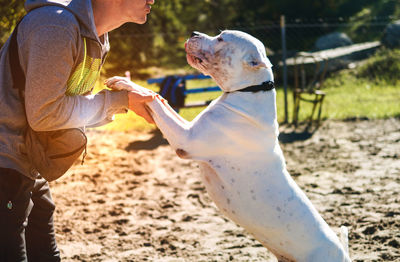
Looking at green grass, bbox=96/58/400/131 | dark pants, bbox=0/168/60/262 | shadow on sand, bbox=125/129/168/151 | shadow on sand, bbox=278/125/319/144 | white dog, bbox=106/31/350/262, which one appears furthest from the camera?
green grass, bbox=96/58/400/131

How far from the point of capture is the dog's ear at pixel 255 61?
2.89m

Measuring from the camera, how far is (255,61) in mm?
2914

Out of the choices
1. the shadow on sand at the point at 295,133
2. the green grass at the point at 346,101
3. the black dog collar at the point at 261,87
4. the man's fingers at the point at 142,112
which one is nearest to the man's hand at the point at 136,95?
the man's fingers at the point at 142,112

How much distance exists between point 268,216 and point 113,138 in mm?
6193

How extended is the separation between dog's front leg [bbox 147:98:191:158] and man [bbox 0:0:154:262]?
0.07 m

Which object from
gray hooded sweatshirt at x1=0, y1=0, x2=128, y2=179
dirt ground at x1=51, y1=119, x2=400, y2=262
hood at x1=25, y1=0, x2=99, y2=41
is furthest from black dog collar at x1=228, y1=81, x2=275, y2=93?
dirt ground at x1=51, y1=119, x2=400, y2=262

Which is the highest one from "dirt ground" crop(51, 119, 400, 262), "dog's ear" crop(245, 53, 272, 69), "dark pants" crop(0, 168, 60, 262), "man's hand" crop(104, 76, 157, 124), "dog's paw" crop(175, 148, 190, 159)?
"dog's ear" crop(245, 53, 272, 69)

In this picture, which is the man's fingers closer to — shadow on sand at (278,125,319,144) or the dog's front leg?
the dog's front leg

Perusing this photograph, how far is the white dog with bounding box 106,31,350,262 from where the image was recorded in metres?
2.80

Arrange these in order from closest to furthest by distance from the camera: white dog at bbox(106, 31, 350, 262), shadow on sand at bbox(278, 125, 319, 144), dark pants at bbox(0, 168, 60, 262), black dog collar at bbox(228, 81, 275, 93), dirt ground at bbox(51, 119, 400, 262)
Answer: dark pants at bbox(0, 168, 60, 262)
white dog at bbox(106, 31, 350, 262)
black dog collar at bbox(228, 81, 275, 93)
dirt ground at bbox(51, 119, 400, 262)
shadow on sand at bbox(278, 125, 319, 144)

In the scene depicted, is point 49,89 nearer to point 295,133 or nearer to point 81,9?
point 81,9

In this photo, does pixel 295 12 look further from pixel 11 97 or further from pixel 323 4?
pixel 11 97

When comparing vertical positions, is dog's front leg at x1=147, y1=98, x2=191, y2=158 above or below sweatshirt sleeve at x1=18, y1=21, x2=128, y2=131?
below

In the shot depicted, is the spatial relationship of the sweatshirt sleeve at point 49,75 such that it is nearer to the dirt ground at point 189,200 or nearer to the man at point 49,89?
the man at point 49,89
